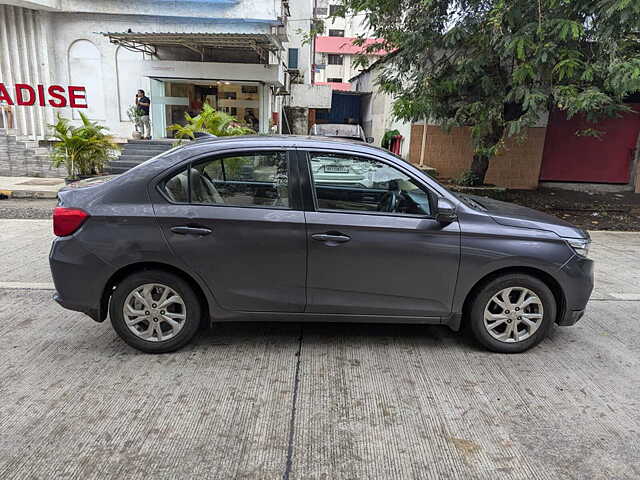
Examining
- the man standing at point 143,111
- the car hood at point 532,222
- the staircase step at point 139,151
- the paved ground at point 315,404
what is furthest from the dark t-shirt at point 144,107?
the car hood at point 532,222

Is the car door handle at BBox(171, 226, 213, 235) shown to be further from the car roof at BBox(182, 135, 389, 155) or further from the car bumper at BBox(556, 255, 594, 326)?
the car bumper at BBox(556, 255, 594, 326)

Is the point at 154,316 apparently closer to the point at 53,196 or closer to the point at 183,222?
the point at 183,222

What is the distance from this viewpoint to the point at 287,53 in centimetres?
2252

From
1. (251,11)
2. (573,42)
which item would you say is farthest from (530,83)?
(251,11)

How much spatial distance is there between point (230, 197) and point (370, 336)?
1736 millimetres

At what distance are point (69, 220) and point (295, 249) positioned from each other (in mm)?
1737

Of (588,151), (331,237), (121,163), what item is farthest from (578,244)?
(121,163)

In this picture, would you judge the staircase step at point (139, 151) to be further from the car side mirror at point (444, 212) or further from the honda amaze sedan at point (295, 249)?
the car side mirror at point (444, 212)

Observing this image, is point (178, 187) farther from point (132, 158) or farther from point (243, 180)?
point (132, 158)

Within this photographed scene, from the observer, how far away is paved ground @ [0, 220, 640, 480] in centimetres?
253

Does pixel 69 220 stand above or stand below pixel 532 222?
below

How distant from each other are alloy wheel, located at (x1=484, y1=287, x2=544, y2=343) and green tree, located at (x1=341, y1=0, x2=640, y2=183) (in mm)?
5087

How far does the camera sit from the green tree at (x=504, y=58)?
24.6 ft

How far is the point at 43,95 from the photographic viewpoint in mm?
14586
